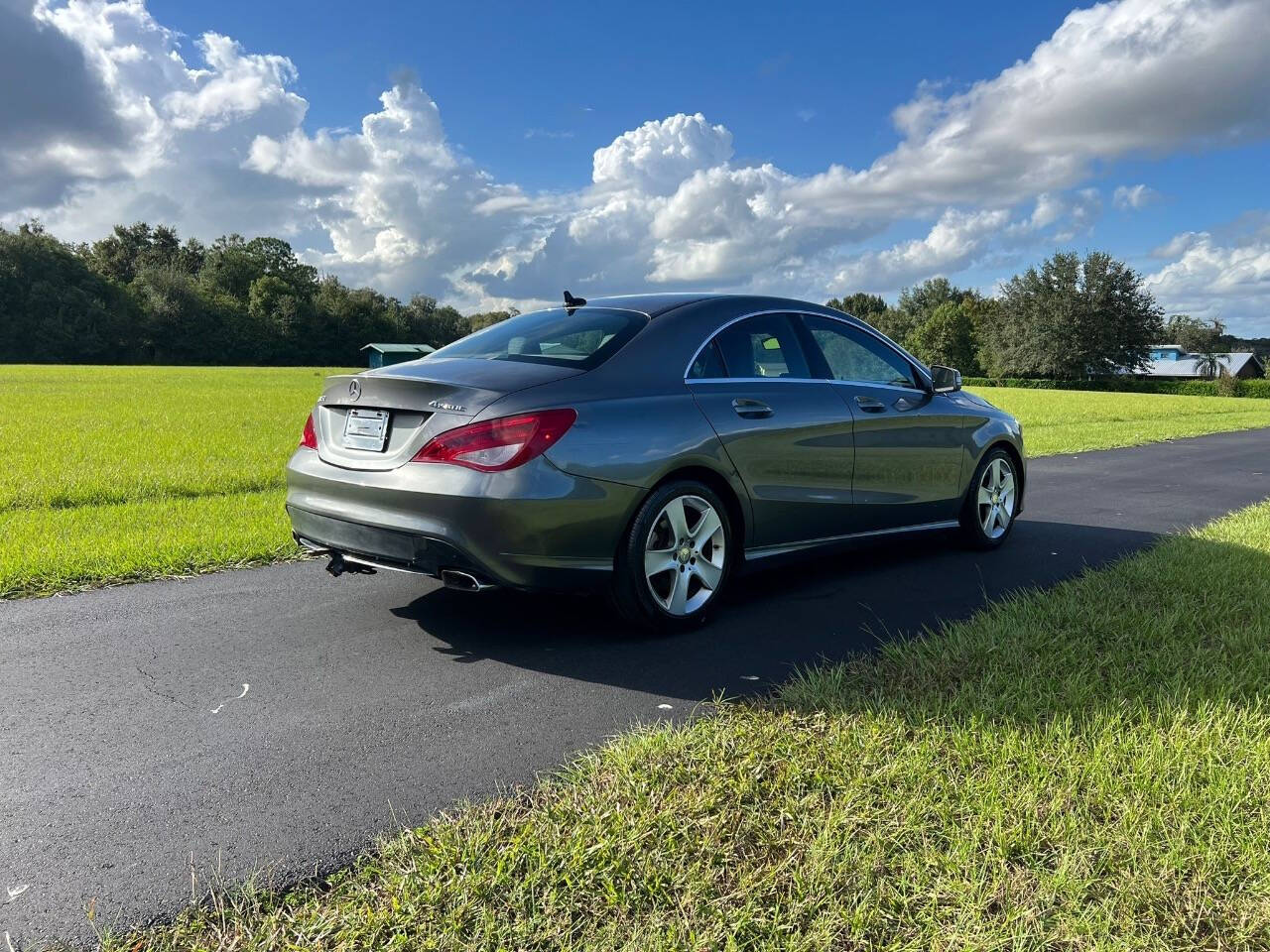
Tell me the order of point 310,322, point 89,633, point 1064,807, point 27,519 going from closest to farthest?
point 1064,807 < point 89,633 < point 27,519 < point 310,322

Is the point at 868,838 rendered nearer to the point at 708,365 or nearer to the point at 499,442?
the point at 499,442

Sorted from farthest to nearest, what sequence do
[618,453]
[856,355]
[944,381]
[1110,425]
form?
[1110,425], [944,381], [856,355], [618,453]

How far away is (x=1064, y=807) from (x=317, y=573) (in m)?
4.33

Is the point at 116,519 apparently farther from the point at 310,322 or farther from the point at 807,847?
the point at 310,322

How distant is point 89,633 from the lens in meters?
4.34

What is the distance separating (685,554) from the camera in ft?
14.5

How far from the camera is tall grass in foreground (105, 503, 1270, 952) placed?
2096mm

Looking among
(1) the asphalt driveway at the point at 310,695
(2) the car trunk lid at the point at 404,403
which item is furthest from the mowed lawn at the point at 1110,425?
(2) the car trunk lid at the point at 404,403

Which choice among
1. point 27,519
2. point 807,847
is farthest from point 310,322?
point 807,847

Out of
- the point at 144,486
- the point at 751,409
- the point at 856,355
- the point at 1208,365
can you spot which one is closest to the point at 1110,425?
the point at 856,355

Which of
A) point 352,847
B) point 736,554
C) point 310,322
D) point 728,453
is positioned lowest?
point 352,847

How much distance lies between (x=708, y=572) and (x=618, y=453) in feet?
2.84

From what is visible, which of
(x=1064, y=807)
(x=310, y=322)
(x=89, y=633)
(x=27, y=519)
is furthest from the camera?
(x=310, y=322)

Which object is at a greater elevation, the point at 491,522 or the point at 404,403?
the point at 404,403
